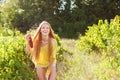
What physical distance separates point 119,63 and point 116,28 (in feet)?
8.14

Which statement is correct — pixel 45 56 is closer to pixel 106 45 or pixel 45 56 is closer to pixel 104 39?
pixel 106 45

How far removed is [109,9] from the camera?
30391mm

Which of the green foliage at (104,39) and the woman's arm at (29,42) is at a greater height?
the woman's arm at (29,42)

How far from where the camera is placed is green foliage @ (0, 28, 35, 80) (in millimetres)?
6953

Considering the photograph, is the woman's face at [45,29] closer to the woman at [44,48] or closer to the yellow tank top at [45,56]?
the woman at [44,48]

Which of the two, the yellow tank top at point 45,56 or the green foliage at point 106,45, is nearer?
the yellow tank top at point 45,56

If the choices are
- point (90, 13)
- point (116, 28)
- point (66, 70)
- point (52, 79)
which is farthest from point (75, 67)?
point (90, 13)

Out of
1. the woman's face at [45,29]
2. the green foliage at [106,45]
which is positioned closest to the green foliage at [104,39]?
the green foliage at [106,45]

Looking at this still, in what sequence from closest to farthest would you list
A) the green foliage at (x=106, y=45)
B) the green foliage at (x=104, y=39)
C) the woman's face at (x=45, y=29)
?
the woman's face at (x=45, y=29)
the green foliage at (x=106, y=45)
the green foliage at (x=104, y=39)

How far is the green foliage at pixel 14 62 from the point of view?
274 inches

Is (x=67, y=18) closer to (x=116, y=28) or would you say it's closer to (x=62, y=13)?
(x=62, y=13)

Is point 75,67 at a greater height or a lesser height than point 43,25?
lesser

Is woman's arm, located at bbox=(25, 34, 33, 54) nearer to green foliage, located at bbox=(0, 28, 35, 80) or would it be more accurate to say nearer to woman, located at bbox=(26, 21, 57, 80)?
woman, located at bbox=(26, 21, 57, 80)

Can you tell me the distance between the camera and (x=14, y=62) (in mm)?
7078
